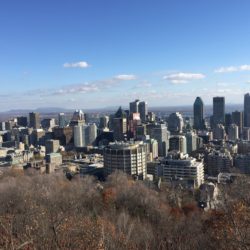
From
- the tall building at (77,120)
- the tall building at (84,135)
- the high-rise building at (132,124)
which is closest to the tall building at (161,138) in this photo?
the high-rise building at (132,124)

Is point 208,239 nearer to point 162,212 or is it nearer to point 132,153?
point 162,212

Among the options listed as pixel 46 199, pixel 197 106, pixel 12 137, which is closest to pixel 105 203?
pixel 46 199

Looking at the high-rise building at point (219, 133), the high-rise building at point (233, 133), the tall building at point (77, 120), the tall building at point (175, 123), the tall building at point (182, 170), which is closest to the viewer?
the tall building at point (182, 170)

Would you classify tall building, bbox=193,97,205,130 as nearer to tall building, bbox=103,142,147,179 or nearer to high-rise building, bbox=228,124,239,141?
high-rise building, bbox=228,124,239,141

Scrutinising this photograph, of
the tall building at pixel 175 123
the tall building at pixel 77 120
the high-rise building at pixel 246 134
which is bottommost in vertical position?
the high-rise building at pixel 246 134

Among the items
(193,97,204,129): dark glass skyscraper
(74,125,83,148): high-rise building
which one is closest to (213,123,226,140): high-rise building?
(193,97,204,129): dark glass skyscraper

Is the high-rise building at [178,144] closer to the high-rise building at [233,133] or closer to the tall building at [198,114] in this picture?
the high-rise building at [233,133]
